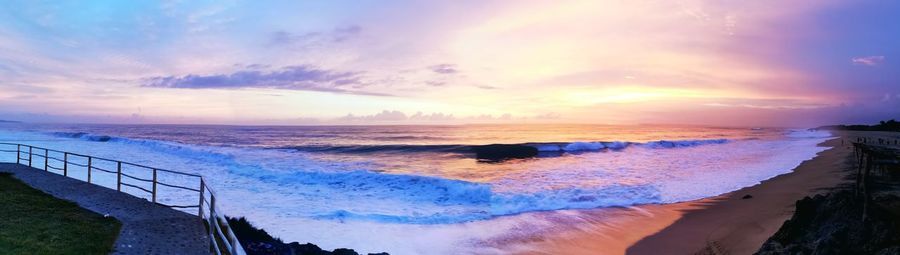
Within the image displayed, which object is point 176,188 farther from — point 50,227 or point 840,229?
point 840,229

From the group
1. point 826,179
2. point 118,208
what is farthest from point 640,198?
point 118,208

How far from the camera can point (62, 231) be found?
7.60 metres

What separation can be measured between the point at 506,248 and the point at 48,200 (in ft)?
33.3

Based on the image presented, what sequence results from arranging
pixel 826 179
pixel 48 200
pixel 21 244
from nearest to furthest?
pixel 21 244, pixel 48 200, pixel 826 179

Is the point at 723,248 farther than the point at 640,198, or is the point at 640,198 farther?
the point at 640,198

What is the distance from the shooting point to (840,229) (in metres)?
6.88

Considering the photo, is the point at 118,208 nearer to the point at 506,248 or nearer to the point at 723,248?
the point at 506,248

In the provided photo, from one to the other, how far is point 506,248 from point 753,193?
11.9 metres

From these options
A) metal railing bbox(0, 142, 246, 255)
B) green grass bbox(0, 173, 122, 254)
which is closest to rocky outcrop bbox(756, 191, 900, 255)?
metal railing bbox(0, 142, 246, 255)

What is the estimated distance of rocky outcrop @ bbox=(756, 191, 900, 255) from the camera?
21.0 ft

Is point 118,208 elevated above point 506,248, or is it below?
above

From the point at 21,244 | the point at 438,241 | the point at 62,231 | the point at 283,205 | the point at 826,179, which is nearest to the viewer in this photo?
the point at 21,244

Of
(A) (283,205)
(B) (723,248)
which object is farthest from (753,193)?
(A) (283,205)

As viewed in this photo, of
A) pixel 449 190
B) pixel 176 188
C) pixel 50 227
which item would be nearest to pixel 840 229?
pixel 50 227
